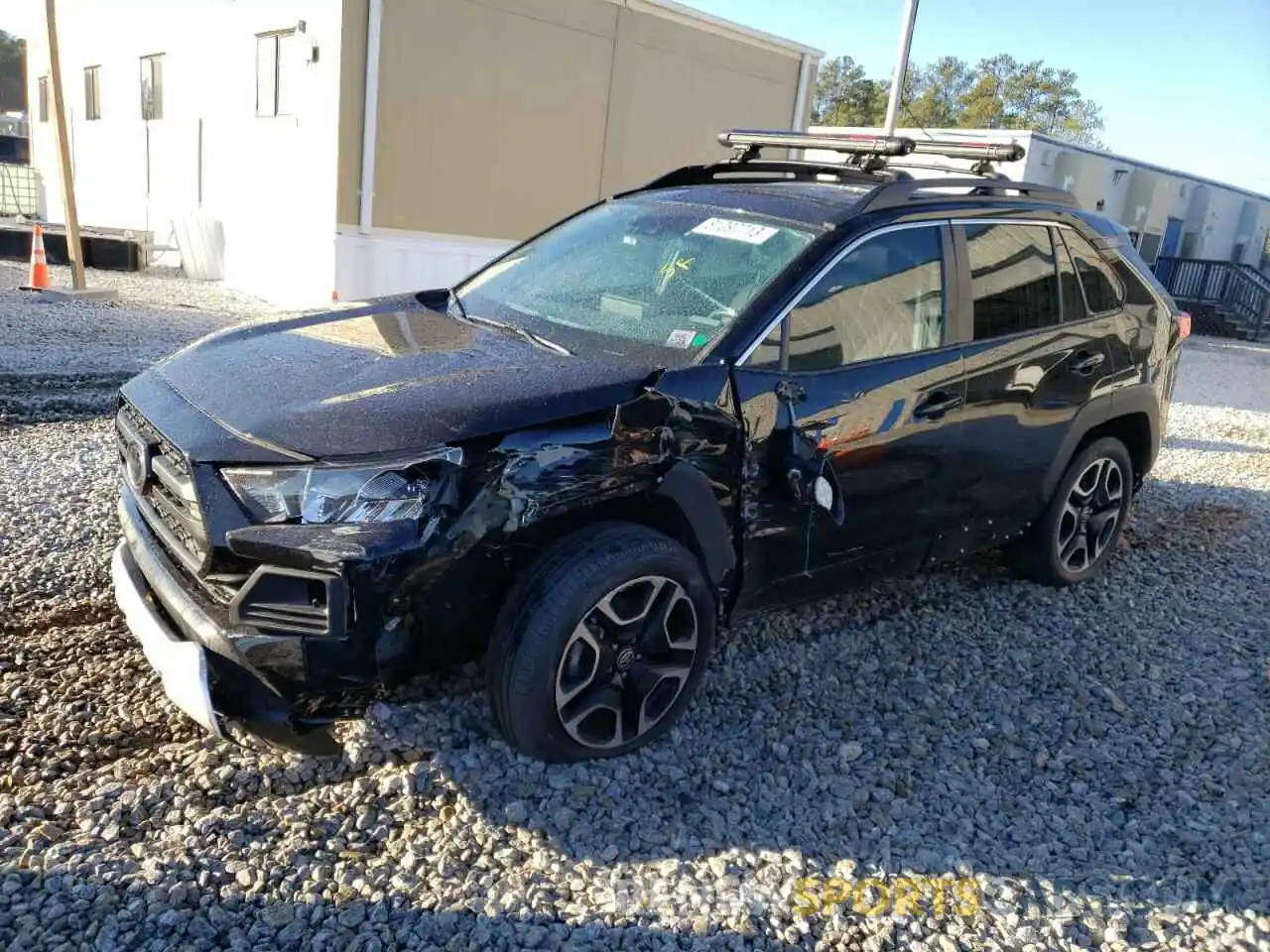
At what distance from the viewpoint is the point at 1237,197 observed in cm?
2600

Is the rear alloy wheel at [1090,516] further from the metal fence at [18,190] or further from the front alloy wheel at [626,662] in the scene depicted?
the metal fence at [18,190]

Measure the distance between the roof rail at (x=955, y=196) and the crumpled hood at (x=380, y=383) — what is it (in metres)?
1.25

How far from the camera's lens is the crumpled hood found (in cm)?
265

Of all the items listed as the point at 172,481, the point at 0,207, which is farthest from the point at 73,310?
the point at 0,207

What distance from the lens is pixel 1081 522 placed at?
4.82 m

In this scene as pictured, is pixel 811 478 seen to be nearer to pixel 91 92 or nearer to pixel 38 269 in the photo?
pixel 38 269

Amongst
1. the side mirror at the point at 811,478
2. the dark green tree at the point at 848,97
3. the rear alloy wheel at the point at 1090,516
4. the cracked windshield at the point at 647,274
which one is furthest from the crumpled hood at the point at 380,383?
the dark green tree at the point at 848,97

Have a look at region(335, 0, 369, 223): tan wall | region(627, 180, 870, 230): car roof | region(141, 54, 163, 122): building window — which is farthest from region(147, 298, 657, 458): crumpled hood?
region(141, 54, 163, 122): building window

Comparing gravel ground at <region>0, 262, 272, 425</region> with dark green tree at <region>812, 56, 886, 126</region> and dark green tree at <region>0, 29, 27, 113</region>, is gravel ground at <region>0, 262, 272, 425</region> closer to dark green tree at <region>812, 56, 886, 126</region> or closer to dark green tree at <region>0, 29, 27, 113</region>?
dark green tree at <region>812, 56, 886, 126</region>

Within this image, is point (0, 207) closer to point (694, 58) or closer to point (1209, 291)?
point (694, 58)

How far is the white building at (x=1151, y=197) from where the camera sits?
17.8 m

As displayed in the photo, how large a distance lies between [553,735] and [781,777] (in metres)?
0.76

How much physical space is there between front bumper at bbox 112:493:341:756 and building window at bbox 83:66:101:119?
1891cm

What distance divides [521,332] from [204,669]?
1587 millimetres
